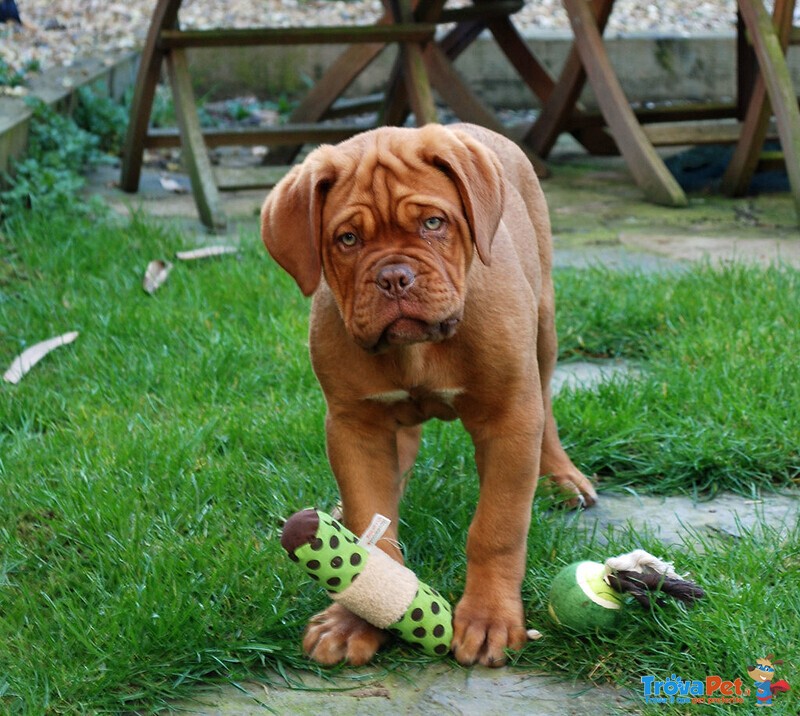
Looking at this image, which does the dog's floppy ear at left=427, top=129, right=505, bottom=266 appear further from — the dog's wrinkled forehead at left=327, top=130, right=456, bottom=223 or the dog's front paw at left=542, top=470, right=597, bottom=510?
the dog's front paw at left=542, top=470, right=597, bottom=510

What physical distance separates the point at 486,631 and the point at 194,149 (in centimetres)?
422

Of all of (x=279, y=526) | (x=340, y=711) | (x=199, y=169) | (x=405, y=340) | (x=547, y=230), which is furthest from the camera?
(x=199, y=169)

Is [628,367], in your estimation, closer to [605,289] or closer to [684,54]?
[605,289]

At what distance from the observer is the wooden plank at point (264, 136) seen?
6629 millimetres

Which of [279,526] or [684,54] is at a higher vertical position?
[684,54]

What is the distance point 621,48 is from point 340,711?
817 centimetres

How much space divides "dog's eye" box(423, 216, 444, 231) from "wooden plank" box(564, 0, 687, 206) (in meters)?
4.11

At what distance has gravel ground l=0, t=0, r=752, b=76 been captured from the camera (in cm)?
988

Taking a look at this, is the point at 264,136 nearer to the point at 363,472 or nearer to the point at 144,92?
the point at 144,92

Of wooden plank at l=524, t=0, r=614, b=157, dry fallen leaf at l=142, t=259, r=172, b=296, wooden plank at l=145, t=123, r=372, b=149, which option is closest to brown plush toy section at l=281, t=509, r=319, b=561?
dry fallen leaf at l=142, t=259, r=172, b=296

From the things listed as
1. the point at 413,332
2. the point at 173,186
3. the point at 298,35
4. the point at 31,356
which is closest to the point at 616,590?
the point at 413,332

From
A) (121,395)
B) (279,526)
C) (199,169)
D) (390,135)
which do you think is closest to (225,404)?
(121,395)

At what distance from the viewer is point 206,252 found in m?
5.44

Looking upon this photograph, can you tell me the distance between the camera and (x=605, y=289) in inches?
191
